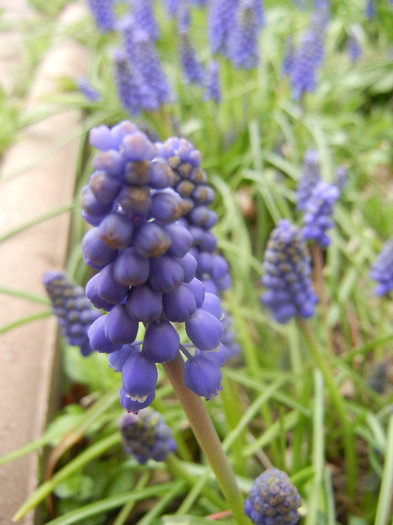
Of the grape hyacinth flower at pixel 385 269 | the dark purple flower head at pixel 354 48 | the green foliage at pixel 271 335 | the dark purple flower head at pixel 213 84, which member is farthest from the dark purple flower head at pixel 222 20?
the grape hyacinth flower at pixel 385 269

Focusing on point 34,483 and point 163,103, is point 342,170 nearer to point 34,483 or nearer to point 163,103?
point 163,103

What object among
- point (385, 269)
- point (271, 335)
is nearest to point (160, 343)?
point (385, 269)

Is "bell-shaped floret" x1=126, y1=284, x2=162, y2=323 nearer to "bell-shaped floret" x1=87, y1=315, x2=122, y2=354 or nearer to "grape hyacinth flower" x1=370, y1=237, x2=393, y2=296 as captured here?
"bell-shaped floret" x1=87, y1=315, x2=122, y2=354

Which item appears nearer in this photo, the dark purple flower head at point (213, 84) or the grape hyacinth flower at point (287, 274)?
the grape hyacinth flower at point (287, 274)

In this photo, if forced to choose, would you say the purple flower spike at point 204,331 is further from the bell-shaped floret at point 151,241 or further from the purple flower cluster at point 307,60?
the purple flower cluster at point 307,60

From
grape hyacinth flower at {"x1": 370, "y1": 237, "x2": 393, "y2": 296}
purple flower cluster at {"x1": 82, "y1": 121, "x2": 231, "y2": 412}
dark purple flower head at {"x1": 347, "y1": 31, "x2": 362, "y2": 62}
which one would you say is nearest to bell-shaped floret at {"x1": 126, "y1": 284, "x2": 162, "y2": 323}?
purple flower cluster at {"x1": 82, "y1": 121, "x2": 231, "y2": 412}

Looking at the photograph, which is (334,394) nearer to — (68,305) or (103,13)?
(68,305)
